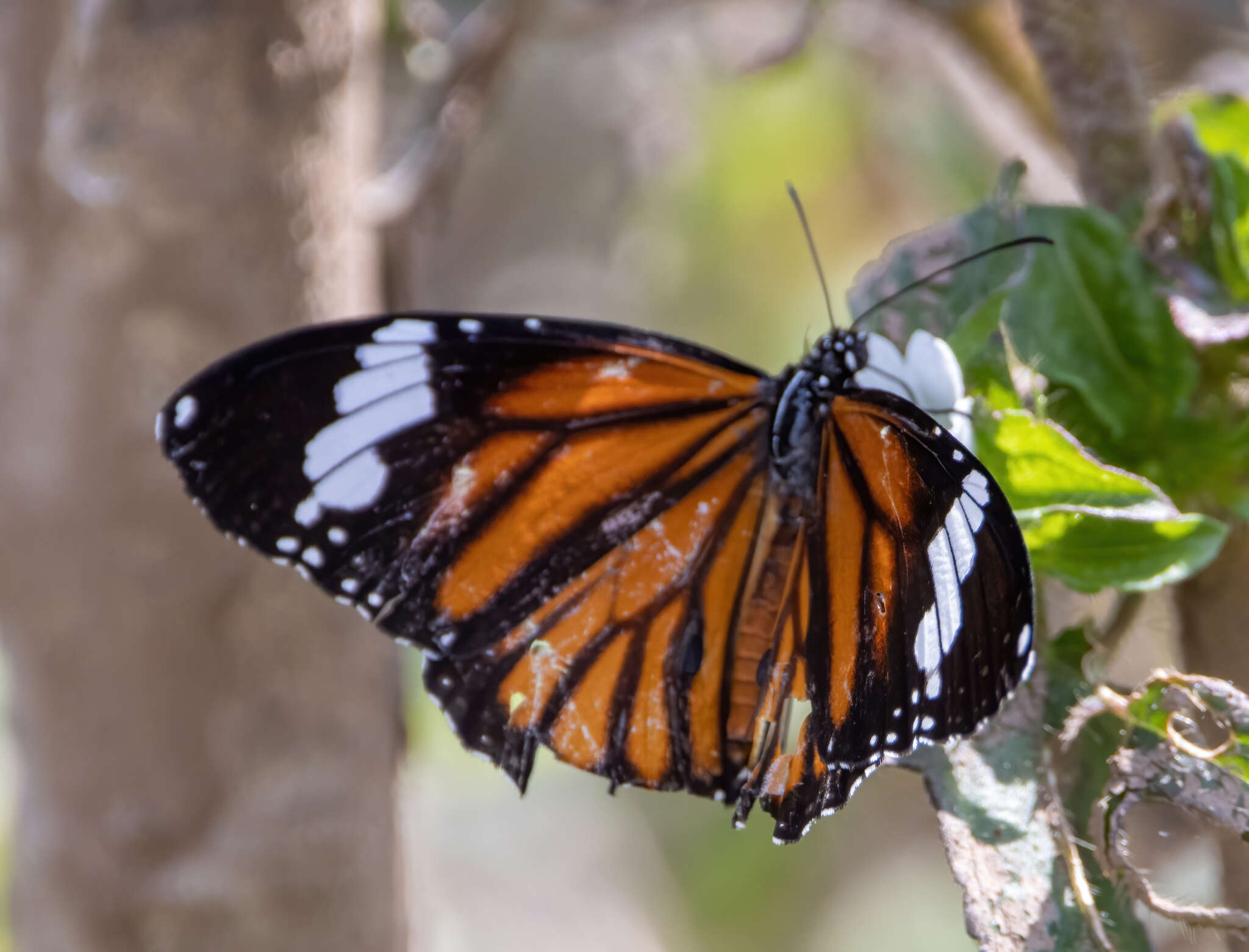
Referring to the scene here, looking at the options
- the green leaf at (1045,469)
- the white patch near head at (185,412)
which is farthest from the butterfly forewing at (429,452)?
the green leaf at (1045,469)

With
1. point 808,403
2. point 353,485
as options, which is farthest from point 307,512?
point 808,403

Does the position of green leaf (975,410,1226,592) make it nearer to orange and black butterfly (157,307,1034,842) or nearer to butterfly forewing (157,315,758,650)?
orange and black butterfly (157,307,1034,842)

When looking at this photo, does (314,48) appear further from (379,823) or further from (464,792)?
(464,792)

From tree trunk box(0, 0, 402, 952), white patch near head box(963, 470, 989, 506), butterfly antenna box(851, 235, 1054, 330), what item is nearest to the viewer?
white patch near head box(963, 470, 989, 506)

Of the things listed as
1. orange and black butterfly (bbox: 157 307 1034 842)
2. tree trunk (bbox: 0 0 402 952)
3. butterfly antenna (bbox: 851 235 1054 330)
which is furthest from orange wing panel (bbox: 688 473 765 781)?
tree trunk (bbox: 0 0 402 952)

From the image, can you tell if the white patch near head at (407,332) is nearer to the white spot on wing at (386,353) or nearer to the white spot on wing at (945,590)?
the white spot on wing at (386,353)

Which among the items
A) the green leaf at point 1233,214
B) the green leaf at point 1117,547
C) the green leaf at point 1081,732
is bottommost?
the green leaf at point 1081,732
